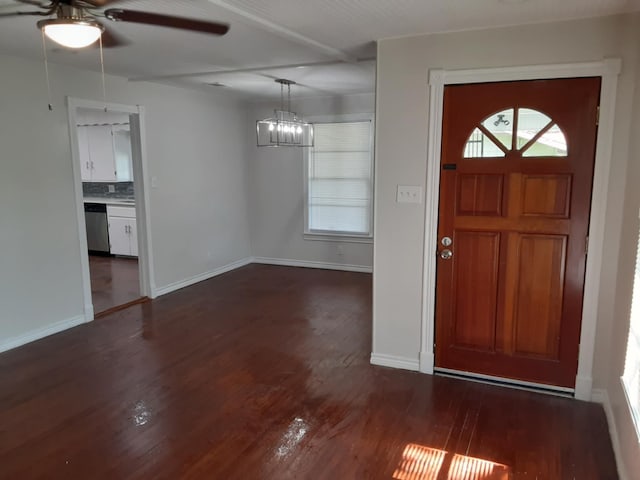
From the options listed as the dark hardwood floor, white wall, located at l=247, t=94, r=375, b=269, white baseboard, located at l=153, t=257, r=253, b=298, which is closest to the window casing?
white wall, located at l=247, t=94, r=375, b=269

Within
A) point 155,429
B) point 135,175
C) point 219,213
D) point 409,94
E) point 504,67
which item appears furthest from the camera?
point 219,213

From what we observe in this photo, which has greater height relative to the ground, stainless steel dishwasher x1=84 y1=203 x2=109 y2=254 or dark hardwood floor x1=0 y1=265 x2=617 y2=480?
stainless steel dishwasher x1=84 y1=203 x2=109 y2=254

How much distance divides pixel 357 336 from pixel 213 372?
131 centimetres

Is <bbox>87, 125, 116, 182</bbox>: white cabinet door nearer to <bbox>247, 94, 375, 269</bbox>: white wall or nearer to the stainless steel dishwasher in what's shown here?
the stainless steel dishwasher

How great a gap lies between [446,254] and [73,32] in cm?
247

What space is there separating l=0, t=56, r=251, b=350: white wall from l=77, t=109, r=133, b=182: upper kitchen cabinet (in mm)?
2093

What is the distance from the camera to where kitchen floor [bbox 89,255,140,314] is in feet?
16.9

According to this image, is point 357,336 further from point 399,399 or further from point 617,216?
point 617,216

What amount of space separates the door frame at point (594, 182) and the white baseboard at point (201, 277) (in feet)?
10.9

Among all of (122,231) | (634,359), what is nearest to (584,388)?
(634,359)

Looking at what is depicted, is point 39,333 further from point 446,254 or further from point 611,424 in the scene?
point 611,424

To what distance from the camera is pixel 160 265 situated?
539 centimetres

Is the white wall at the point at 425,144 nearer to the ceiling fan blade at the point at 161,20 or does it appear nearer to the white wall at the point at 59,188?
the ceiling fan blade at the point at 161,20

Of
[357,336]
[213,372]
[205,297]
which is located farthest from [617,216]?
[205,297]
